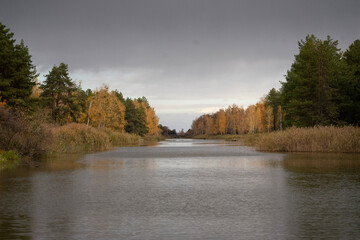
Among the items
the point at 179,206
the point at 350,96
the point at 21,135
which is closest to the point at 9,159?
the point at 21,135

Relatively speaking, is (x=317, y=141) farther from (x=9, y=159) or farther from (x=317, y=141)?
(x=9, y=159)

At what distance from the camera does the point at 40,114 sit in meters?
27.7

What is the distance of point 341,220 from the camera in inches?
314

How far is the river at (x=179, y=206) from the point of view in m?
7.13

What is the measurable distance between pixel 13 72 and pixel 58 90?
17629 mm

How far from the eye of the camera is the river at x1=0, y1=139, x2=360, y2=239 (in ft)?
23.4

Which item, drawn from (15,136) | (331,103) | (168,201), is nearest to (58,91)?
(15,136)

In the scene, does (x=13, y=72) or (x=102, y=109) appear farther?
(x=102, y=109)

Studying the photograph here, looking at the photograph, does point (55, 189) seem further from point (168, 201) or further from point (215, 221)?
point (215, 221)

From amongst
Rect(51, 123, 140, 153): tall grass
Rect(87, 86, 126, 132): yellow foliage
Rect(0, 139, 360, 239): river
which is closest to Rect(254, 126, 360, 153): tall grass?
Rect(0, 139, 360, 239): river

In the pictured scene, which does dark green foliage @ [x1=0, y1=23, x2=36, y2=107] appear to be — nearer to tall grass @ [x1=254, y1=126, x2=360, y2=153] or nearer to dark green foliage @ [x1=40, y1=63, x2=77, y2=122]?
dark green foliage @ [x1=40, y1=63, x2=77, y2=122]

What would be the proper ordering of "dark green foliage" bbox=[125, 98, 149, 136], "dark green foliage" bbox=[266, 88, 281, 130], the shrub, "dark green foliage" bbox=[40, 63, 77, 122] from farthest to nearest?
"dark green foliage" bbox=[266, 88, 281, 130]
"dark green foliage" bbox=[125, 98, 149, 136]
"dark green foliage" bbox=[40, 63, 77, 122]
the shrub

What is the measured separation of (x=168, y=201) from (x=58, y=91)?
51.1 m

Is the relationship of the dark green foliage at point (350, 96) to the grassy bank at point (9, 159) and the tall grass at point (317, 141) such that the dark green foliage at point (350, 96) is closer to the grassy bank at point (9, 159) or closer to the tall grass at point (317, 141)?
the tall grass at point (317, 141)
